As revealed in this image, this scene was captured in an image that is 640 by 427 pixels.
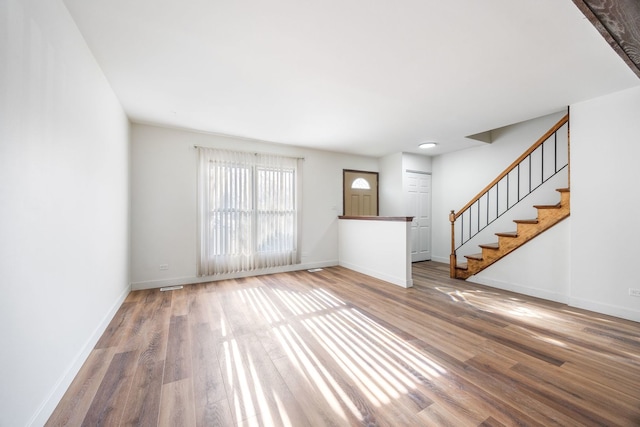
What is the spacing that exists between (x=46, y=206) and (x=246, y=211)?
3.10 metres

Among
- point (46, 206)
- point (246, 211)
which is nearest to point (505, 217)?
point (246, 211)

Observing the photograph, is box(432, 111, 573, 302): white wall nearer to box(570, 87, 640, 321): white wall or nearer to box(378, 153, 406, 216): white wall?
box(570, 87, 640, 321): white wall

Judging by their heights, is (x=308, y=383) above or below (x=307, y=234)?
below

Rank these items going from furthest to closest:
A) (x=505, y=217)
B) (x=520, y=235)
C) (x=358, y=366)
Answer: (x=505, y=217) → (x=520, y=235) → (x=358, y=366)

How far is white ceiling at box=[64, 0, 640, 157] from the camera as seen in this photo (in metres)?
1.70

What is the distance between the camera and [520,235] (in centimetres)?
368

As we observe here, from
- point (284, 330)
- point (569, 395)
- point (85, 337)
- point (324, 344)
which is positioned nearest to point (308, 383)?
point (324, 344)

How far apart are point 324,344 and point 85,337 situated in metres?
2.03

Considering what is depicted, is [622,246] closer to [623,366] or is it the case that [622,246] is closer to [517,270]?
[517,270]

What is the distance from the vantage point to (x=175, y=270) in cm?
407

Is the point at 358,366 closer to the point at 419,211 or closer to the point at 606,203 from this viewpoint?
the point at 606,203

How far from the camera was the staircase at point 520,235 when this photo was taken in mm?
3322

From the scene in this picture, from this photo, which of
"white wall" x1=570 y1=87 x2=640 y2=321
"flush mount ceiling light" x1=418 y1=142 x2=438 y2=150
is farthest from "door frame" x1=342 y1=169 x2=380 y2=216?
"white wall" x1=570 y1=87 x2=640 y2=321

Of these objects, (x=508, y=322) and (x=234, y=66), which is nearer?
(x=234, y=66)
